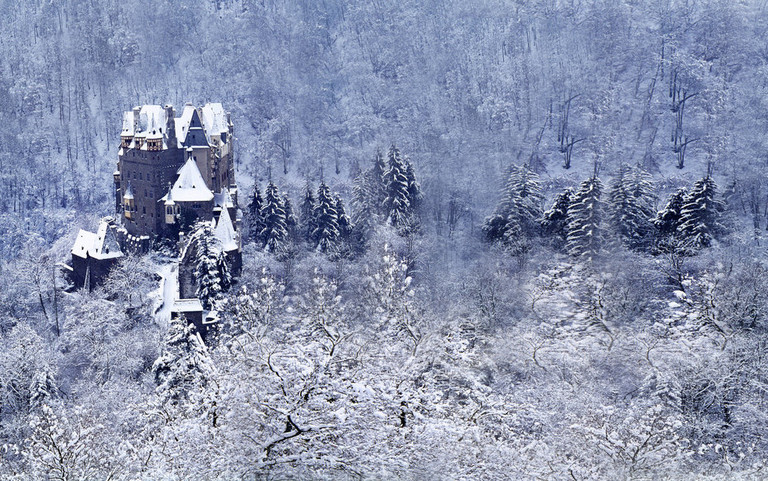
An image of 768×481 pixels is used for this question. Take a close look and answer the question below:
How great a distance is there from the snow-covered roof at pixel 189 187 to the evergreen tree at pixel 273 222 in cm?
516

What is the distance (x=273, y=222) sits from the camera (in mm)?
65312

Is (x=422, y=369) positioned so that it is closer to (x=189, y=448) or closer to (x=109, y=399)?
(x=189, y=448)

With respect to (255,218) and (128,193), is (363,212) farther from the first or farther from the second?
(128,193)

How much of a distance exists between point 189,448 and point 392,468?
5069 millimetres

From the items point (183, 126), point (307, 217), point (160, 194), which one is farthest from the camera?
point (307, 217)

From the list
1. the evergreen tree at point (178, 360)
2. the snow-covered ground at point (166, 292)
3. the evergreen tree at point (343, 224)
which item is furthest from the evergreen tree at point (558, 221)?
the snow-covered ground at point (166, 292)

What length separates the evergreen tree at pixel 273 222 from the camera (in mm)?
64688

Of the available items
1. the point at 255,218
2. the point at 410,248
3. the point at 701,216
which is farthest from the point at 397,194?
the point at 701,216

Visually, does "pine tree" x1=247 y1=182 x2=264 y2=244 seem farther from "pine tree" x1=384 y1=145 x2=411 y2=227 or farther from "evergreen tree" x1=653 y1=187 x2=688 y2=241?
"evergreen tree" x1=653 y1=187 x2=688 y2=241

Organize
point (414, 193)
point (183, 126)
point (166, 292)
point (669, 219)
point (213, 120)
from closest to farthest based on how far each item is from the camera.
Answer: point (669, 219)
point (166, 292)
point (183, 126)
point (213, 120)
point (414, 193)

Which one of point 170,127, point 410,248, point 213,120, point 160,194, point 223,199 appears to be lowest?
point 410,248

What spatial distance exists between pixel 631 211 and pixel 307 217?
25212mm

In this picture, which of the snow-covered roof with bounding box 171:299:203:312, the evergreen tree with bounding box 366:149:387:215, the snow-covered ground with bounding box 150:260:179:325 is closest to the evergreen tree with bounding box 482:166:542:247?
the evergreen tree with bounding box 366:149:387:215

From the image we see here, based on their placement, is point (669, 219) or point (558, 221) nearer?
point (669, 219)
